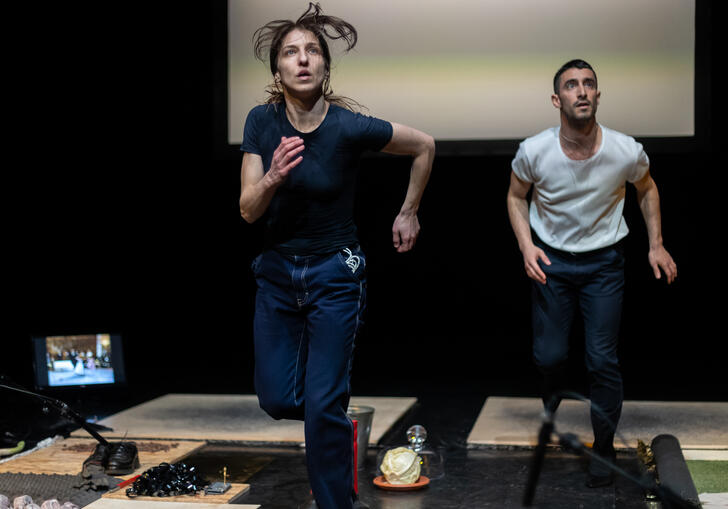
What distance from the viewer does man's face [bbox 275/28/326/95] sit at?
9.08 feet

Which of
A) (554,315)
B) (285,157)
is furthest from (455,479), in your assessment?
(285,157)

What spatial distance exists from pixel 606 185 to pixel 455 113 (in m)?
2.10

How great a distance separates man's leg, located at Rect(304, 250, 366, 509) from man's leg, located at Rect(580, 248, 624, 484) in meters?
1.09

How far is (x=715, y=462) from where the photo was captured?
11.7 ft

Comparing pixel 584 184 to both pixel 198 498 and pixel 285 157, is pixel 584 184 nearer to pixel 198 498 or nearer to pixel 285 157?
pixel 285 157

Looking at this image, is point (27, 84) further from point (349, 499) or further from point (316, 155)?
point (349, 499)

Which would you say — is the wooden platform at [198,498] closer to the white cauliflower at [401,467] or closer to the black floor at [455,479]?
the black floor at [455,479]

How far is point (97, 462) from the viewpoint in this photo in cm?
348

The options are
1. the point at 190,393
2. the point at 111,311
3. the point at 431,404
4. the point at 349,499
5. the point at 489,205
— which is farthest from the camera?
the point at 111,311

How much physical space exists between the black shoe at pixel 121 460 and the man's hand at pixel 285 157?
55.5 inches

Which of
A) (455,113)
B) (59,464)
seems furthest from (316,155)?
(455,113)

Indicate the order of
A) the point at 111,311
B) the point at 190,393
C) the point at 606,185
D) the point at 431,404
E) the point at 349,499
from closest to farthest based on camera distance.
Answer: the point at 349,499
the point at 606,185
the point at 431,404
the point at 190,393
the point at 111,311

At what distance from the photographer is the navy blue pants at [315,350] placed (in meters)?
2.70

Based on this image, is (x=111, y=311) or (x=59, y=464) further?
(x=111, y=311)
